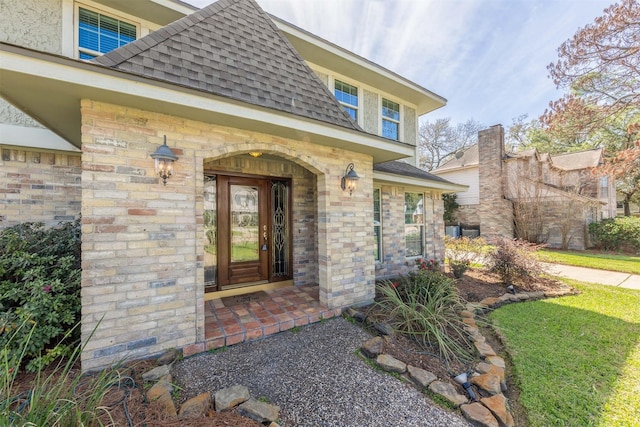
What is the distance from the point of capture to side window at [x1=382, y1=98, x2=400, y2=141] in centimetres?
847

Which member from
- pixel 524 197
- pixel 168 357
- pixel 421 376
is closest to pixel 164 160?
pixel 168 357

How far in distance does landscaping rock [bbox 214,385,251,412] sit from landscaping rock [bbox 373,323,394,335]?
216 centimetres

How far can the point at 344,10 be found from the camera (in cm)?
701

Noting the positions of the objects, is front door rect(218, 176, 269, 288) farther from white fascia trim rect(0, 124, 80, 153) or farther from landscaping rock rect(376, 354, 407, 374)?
landscaping rock rect(376, 354, 407, 374)

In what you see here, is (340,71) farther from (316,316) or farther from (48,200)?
(48,200)

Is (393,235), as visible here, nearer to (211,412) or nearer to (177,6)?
(211,412)

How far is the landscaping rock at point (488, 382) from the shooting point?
108 inches

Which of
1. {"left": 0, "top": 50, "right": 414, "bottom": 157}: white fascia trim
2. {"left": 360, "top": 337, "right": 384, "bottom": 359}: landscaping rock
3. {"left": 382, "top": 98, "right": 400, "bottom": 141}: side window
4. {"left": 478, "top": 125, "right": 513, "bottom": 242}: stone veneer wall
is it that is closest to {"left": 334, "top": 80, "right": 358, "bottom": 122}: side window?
Result: {"left": 382, "top": 98, "right": 400, "bottom": 141}: side window

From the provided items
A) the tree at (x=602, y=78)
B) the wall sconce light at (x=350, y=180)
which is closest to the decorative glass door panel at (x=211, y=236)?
the wall sconce light at (x=350, y=180)

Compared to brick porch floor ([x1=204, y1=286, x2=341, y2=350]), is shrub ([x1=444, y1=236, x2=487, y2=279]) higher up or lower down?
higher up

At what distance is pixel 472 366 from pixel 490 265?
211 inches

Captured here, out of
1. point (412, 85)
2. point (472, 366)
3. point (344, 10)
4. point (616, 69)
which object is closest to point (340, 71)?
point (344, 10)

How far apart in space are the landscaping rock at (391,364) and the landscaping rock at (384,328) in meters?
0.57

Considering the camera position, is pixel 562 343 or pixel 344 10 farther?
pixel 344 10
